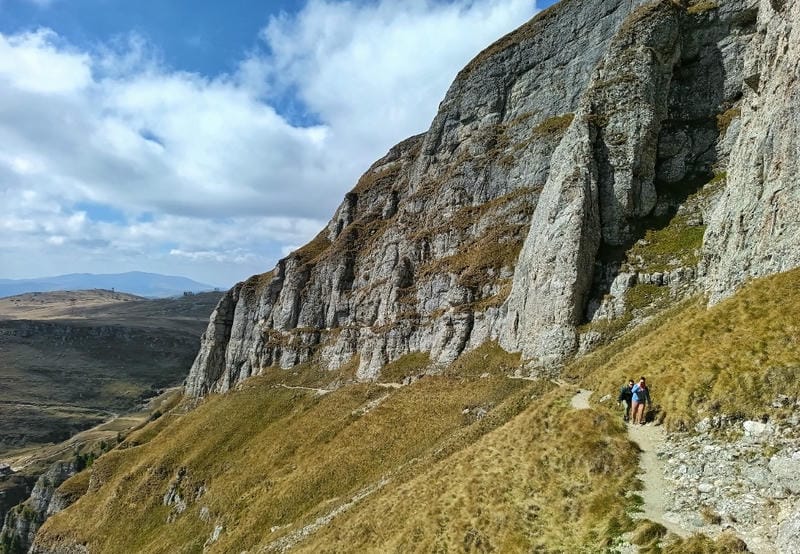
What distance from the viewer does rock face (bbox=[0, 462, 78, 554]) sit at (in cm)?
9338

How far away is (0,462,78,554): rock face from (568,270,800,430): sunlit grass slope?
10879 centimetres

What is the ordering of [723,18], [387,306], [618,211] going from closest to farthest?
[618,211], [723,18], [387,306]

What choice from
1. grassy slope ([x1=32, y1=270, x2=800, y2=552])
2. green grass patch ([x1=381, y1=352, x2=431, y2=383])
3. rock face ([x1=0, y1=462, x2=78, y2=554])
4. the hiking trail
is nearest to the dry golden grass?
grassy slope ([x1=32, y1=270, x2=800, y2=552])

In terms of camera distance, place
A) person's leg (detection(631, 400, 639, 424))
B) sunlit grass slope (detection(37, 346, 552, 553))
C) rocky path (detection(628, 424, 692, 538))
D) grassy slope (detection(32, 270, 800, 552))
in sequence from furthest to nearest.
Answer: sunlit grass slope (detection(37, 346, 552, 553)) < person's leg (detection(631, 400, 639, 424)) < grassy slope (detection(32, 270, 800, 552)) < rocky path (detection(628, 424, 692, 538))

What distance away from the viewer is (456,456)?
34750 millimetres

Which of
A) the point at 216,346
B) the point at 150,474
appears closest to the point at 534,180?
the point at 150,474

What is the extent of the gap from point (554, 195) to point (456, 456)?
36669 mm

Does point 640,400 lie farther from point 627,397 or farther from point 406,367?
point 406,367

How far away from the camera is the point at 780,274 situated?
27.7 metres

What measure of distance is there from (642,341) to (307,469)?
137 feet

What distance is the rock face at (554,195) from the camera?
41.7 meters

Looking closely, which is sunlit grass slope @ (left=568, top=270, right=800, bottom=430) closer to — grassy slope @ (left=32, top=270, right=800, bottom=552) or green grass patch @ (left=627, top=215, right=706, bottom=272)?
grassy slope @ (left=32, top=270, right=800, bottom=552)

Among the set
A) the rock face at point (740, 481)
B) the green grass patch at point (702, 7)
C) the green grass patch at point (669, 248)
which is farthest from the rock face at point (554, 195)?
the rock face at point (740, 481)

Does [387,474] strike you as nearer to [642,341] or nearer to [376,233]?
[642,341]
